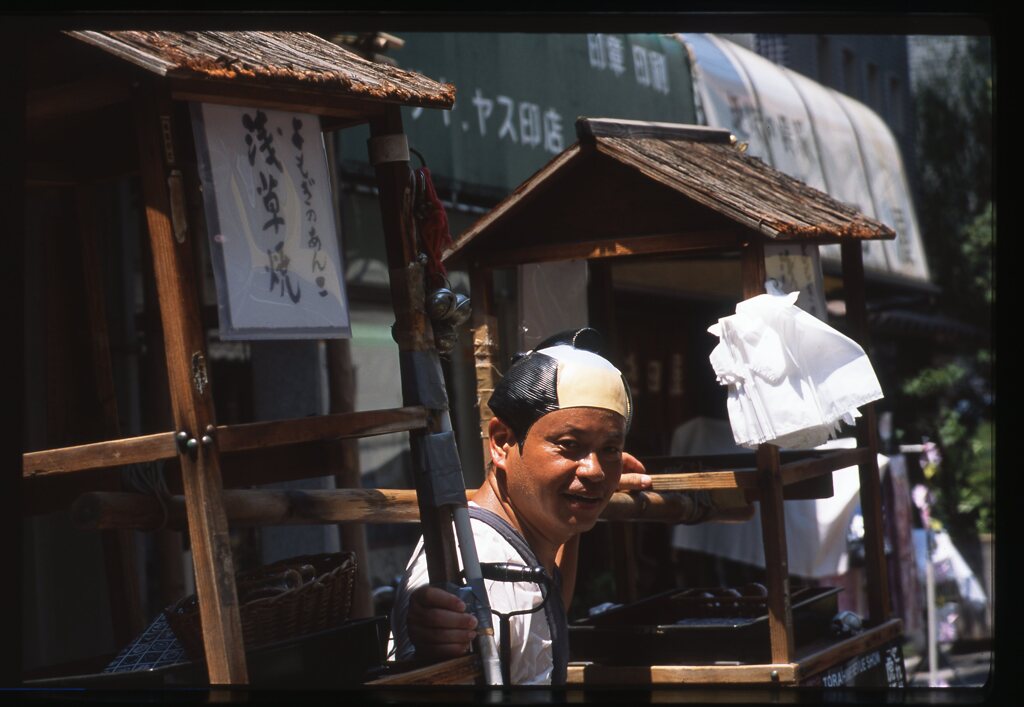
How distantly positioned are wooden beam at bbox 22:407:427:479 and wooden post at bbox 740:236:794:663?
5.08ft

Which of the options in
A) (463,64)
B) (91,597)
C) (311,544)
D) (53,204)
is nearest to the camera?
(53,204)

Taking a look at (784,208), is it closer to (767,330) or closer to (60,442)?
(767,330)

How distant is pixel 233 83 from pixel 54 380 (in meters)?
1.58

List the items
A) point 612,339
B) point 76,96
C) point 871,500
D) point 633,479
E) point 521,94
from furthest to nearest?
point 521,94 → point 612,339 → point 871,500 → point 633,479 → point 76,96

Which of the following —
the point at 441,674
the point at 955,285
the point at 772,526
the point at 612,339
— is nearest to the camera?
the point at 441,674

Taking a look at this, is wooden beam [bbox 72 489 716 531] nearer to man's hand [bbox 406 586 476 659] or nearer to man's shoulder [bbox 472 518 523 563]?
man's shoulder [bbox 472 518 523 563]

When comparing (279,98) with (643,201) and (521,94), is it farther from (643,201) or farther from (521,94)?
(521,94)

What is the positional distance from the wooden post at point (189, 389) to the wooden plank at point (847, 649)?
2.12 meters

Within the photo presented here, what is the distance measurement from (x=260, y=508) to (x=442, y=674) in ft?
1.84

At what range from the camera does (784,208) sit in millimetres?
4125

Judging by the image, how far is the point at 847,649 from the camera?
14.2ft

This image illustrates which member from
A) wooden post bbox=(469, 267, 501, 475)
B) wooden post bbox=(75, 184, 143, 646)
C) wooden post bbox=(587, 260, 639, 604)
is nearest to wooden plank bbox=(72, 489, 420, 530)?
wooden post bbox=(75, 184, 143, 646)

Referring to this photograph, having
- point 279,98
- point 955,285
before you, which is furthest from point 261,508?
point 955,285

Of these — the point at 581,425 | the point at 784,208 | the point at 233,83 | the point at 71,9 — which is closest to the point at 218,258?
the point at 233,83
